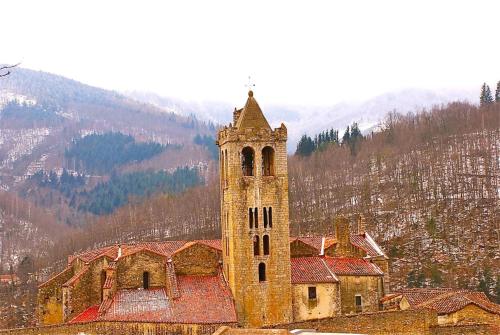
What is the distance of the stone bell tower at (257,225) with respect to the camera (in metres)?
46.9

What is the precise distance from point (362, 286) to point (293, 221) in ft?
159

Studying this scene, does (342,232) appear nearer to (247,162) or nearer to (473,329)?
(247,162)

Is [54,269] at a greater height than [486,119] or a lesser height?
lesser

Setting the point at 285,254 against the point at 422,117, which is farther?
the point at 422,117

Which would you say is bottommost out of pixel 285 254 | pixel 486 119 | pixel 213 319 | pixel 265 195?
pixel 213 319

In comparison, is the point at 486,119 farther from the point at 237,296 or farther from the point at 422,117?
the point at 237,296

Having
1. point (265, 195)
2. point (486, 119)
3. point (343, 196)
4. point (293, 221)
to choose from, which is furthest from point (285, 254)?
point (486, 119)

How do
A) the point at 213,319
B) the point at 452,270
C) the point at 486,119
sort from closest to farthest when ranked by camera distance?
the point at 213,319 < the point at 452,270 < the point at 486,119

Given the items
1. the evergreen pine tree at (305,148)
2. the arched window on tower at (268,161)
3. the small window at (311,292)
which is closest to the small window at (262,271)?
the small window at (311,292)

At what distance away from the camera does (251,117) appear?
48781 millimetres

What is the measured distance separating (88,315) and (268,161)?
14.4 meters

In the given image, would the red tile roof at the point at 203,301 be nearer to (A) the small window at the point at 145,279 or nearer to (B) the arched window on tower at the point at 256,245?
(A) the small window at the point at 145,279

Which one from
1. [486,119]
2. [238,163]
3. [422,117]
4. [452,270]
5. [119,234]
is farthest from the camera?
[422,117]

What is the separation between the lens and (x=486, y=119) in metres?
126
